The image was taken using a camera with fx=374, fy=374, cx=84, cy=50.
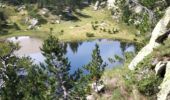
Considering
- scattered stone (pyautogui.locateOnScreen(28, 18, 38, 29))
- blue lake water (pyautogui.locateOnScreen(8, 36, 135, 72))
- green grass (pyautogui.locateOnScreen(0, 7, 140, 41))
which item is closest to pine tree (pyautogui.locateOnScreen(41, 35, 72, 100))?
blue lake water (pyautogui.locateOnScreen(8, 36, 135, 72))

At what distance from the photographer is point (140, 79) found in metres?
40.6

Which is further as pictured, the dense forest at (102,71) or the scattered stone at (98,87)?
the scattered stone at (98,87)

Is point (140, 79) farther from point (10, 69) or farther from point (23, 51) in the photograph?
point (23, 51)

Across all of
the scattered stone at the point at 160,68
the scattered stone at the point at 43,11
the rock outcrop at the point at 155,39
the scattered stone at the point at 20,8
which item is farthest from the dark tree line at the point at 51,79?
the scattered stone at the point at 20,8

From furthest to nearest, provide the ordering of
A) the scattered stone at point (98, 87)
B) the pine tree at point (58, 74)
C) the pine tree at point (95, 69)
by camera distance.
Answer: the pine tree at point (95, 69)
the pine tree at point (58, 74)
the scattered stone at point (98, 87)

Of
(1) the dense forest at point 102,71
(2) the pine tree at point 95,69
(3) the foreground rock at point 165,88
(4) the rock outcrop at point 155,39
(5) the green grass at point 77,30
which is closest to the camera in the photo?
(3) the foreground rock at point 165,88

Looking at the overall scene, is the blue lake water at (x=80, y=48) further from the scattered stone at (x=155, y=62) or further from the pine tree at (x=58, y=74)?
the scattered stone at (x=155, y=62)

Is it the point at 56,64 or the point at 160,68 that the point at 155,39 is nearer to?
the point at 160,68

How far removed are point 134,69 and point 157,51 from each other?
11.0 feet

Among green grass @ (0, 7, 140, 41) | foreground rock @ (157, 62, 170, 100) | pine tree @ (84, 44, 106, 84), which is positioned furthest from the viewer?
green grass @ (0, 7, 140, 41)

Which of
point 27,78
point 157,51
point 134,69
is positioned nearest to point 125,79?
point 134,69

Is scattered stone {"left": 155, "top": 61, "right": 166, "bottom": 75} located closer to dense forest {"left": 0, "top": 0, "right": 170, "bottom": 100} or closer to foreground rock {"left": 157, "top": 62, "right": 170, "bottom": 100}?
dense forest {"left": 0, "top": 0, "right": 170, "bottom": 100}

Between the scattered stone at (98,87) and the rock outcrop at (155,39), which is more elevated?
the rock outcrop at (155,39)

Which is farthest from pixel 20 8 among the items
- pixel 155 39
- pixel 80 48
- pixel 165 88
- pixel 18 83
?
pixel 165 88
